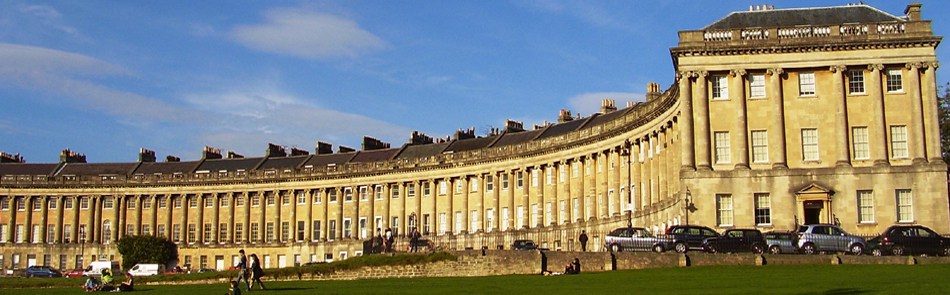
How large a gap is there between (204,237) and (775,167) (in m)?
64.8

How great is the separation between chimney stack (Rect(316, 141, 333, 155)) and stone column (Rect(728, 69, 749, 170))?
193 ft

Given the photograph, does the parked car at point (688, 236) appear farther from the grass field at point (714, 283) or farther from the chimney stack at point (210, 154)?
the chimney stack at point (210, 154)

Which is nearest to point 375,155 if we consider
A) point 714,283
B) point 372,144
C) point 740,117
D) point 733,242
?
point 372,144

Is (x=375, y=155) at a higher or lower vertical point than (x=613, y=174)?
higher

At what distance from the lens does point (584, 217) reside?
8112 cm

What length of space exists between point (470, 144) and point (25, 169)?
150ft

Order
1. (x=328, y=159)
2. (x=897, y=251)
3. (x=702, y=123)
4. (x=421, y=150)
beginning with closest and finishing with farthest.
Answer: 1. (x=897, y=251)
2. (x=702, y=123)
3. (x=421, y=150)
4. (x=328, y=159)

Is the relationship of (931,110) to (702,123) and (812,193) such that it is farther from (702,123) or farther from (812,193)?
(702,123)

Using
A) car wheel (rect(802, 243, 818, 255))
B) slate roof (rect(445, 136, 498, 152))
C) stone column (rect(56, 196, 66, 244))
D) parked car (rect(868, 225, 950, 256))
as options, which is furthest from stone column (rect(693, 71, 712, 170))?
stone column (rect(56, 196, 66, 244))

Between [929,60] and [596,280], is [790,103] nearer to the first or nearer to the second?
[929,60]

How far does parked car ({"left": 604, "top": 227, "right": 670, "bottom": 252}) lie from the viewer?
5025cm

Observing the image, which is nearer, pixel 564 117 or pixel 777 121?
pixel 777 121

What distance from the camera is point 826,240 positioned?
4862cm

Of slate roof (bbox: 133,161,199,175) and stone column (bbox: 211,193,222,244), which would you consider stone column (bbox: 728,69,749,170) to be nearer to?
stone column (bbox: 211,193,222,244)
